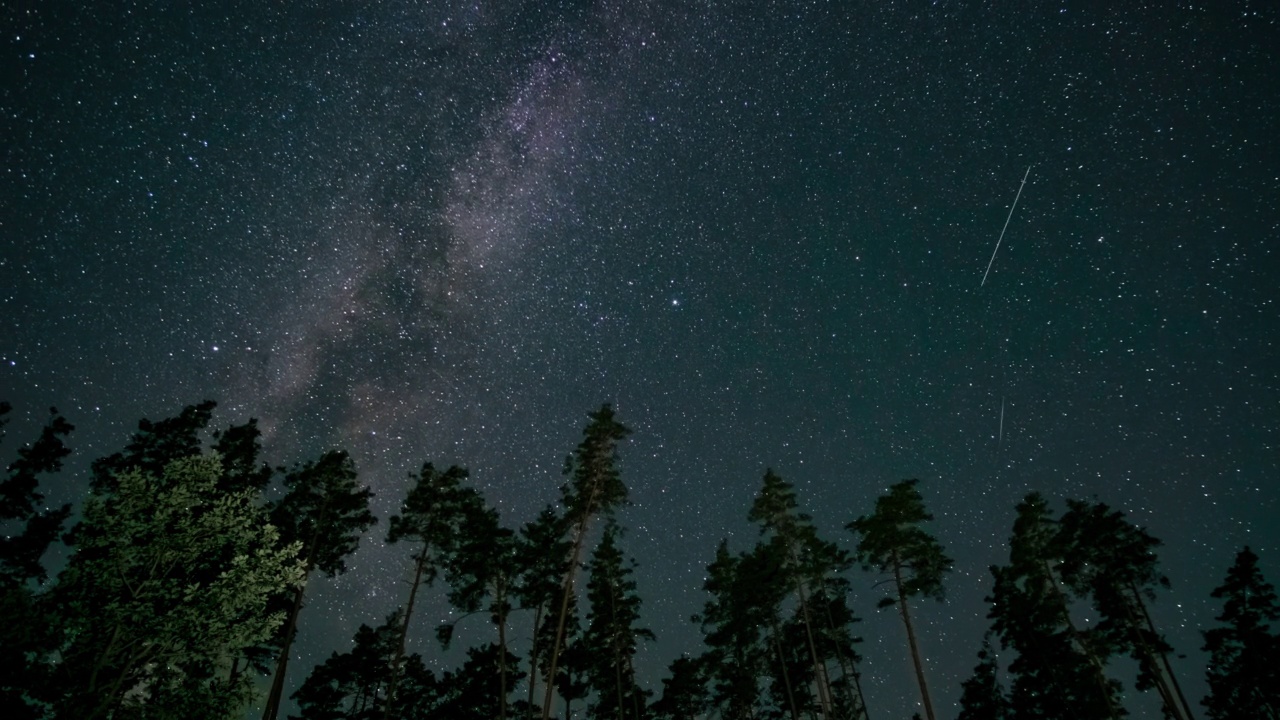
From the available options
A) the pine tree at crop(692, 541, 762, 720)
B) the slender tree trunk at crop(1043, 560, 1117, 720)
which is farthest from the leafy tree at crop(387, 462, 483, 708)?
the slender tree trunk at crop(1043, 560, 1117, 720)

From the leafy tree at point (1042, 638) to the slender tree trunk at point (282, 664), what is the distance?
102 ft

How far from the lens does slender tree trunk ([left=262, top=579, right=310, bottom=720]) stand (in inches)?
821

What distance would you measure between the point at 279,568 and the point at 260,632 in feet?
5.16

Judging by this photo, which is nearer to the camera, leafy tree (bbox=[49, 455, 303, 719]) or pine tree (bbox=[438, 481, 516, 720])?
leafy tree (bbox=[49, 455, 303, 719])

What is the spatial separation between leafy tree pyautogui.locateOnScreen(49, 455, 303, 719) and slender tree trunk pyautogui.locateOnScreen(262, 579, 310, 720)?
6.13m

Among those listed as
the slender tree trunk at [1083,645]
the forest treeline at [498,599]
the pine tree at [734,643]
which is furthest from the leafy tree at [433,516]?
the slender tree trunk at [1083,645]

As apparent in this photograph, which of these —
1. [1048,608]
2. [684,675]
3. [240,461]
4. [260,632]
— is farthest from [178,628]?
[1048,608]

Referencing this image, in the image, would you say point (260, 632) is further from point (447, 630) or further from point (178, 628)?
point (447, 630)

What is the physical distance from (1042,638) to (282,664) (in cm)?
3535

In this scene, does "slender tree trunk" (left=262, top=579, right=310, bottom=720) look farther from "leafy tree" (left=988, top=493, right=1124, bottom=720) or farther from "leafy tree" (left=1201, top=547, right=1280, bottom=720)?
"leafy tree" (left=1201, top=547, right=1280, bottom=720)

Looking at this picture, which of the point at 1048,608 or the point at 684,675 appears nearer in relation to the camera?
the point at 1048,608

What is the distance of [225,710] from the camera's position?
1409cm

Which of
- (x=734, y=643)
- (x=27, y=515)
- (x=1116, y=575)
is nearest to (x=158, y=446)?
(x=27, y=515)

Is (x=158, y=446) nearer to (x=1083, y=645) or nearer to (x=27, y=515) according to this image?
(x=27, y=515)
